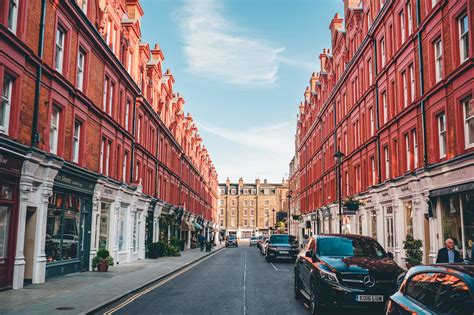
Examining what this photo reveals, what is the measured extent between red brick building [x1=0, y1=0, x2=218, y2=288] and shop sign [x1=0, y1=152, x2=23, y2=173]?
3 cm

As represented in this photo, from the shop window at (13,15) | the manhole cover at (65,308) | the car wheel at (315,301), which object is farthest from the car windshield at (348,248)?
the shop window at (13,15)

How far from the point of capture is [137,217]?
99.3ft

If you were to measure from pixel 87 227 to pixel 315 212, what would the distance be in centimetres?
3046

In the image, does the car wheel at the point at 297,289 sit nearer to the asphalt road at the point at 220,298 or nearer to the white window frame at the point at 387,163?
the asphalt road at the point at 220,298

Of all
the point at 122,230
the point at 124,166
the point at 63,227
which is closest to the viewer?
the point at 63,227

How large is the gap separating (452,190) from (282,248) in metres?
15.5

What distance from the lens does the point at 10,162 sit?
13.7m

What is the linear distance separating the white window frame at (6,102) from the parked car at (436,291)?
1213 centimetres

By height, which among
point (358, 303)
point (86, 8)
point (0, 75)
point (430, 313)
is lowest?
point (358, 303)

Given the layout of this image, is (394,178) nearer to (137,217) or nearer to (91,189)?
(91,189)

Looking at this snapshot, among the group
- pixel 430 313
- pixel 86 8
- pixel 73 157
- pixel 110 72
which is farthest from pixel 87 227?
pixel 430 313

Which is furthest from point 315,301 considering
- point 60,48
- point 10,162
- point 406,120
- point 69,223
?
point 406,120

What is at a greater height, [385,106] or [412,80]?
[412,80]

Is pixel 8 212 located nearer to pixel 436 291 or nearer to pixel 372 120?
pixel 436 291
